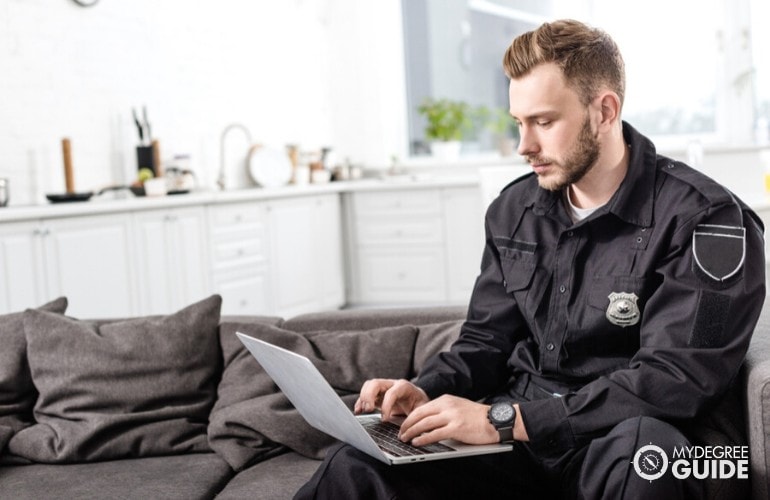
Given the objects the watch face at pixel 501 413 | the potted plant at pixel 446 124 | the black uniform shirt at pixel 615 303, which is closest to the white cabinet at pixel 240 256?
the potted plant at pixel 446 124

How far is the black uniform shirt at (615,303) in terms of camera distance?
5.46 feet

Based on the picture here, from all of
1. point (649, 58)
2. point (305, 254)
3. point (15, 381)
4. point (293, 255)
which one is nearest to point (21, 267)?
point (15, 381)

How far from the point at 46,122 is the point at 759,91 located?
13.9ft

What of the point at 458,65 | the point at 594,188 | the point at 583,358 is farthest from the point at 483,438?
the point at 458,65

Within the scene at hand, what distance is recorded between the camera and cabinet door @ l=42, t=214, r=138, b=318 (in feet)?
13.4

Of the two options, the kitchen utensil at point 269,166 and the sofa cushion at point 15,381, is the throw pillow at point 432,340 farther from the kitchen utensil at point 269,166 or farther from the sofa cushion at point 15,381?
the kitchen utensil at point 269,166

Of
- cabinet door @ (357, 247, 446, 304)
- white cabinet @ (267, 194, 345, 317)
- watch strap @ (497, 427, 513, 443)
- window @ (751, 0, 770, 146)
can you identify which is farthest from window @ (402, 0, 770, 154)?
watch strap @ (497, 427, 513, 443)

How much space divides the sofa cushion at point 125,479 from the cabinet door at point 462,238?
13.7ft

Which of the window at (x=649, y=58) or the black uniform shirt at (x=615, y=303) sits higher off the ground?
the window at (x=649, y=58)

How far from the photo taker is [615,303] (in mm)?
1792

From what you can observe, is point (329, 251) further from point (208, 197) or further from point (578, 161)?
point (578, 161)

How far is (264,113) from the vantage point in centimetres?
648

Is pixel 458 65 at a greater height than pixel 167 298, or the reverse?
pixel 458 65

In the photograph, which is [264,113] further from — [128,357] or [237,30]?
[128,357]
